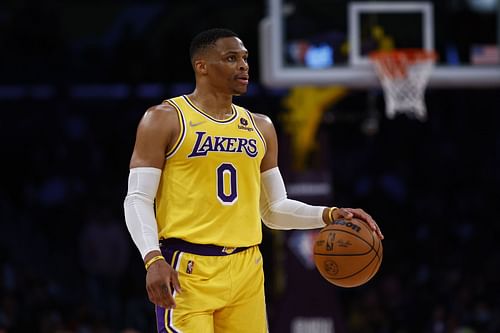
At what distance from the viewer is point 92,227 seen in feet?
45.8

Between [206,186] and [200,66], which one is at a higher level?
[200,66]

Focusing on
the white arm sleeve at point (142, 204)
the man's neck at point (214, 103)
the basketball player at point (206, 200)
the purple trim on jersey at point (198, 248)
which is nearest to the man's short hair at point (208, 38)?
the basketball player at point (206, 200)

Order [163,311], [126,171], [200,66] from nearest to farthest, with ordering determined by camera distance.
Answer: [163,311] → [200,66] → [126,171]

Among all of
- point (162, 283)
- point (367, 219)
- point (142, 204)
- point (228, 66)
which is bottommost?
point (162, 283)

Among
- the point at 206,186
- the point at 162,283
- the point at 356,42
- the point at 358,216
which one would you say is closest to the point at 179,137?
the point at 206,186

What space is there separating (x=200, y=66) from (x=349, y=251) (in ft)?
3.55

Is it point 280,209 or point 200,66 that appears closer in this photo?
point 200,66

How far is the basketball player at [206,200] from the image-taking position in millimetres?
4047

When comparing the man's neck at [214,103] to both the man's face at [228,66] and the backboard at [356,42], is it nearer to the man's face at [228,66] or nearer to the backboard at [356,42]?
the man's face at [228,66]

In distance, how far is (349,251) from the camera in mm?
4246

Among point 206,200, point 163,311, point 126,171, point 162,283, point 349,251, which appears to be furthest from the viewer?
point 126,171

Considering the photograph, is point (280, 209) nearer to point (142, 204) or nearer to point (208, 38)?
point (142, 204)

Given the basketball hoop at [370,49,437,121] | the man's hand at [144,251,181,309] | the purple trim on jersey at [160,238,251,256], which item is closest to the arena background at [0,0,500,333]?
the basketball hoop at [370,49,437,121]

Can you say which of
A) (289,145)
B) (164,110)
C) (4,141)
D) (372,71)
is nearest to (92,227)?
(4,141)
